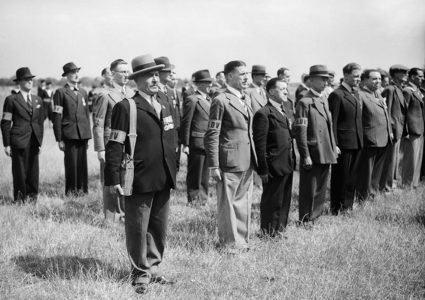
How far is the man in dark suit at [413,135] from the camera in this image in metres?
9.77

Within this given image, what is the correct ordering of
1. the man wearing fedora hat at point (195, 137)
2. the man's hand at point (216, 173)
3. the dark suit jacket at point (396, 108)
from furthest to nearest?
the dark suit jacket at point (396, 108), the man wearing fedora hat at point (195, 137), the man's hand at point (216, 173)

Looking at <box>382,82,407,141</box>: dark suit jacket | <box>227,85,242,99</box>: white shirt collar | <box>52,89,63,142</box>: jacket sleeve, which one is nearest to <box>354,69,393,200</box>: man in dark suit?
<box>382,82,407,141</box>: dark suit jacket

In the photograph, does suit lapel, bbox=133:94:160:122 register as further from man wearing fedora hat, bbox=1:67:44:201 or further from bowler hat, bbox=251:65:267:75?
bowler hat, bbox=251:65:267:75

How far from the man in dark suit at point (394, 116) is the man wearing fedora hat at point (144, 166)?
20.8 feet

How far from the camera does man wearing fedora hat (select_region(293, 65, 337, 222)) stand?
6879 mm

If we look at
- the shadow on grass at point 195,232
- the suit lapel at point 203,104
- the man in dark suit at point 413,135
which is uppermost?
the suit lapel at point 203,104

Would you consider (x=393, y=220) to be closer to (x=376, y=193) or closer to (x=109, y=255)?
(x=376, y=193)

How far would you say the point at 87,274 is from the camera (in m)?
4.66

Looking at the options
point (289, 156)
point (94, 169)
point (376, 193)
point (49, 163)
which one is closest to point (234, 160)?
point (289, 156)

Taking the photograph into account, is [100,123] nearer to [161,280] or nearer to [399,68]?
[161,280]

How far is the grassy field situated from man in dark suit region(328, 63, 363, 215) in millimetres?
367

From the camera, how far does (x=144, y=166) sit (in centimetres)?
445

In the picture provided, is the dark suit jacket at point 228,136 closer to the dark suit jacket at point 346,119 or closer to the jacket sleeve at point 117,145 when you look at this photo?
the jacket sleeve at point 117,145

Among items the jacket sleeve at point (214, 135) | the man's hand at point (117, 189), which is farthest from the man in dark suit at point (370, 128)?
the man's hand at point (117, 189)
